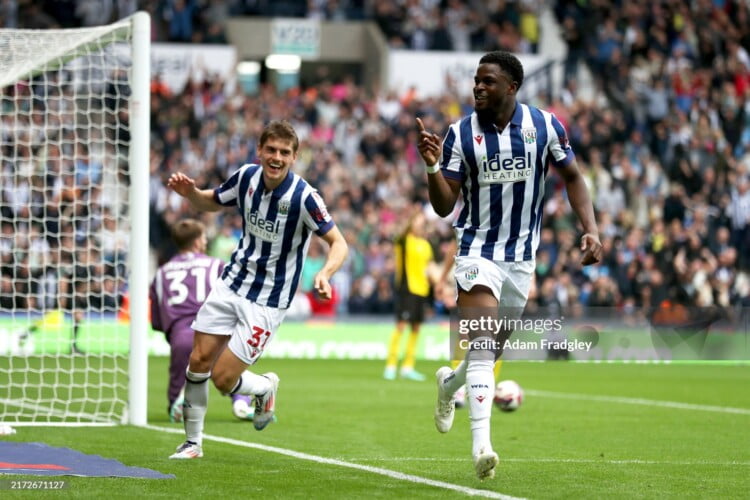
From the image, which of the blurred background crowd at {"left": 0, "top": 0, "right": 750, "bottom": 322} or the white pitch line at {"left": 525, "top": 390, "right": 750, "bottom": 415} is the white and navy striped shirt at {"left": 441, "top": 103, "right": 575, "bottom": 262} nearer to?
the white pitch line at {"left": 525, "top": 390, "right": 750, "bottom": 415}

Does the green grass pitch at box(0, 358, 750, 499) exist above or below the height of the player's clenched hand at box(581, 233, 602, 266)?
below

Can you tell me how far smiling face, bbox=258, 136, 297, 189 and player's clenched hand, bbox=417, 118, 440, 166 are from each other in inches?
53.7

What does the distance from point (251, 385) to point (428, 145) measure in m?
2.50

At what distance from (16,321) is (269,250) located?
27.3 ft

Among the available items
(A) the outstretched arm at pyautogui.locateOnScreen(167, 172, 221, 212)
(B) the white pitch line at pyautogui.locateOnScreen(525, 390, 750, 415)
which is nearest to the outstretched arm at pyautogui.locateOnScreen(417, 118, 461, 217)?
(A) the outstretched arm at pyautogui.locateOnScreen(167, 172, 221, 212)

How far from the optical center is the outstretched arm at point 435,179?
6.97 metres

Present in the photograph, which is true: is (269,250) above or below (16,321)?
above

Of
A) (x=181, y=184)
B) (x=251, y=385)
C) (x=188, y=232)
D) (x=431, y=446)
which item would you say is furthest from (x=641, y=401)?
(x=181, y=184)

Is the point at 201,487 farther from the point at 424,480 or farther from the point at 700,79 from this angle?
the point at 700,79

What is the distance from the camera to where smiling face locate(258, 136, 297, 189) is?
8109 mm

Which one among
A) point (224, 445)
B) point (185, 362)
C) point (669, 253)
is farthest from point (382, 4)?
point (224, 445)

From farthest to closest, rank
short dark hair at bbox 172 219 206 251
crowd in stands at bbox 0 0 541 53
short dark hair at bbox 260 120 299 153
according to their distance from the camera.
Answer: crowd in stands at bbox 0 0 541 53 → short dark hair at bbox 172 219 206 251 → short dark hair at bbox 260 120 299 153

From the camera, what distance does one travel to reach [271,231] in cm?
830

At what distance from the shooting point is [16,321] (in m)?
15.8
